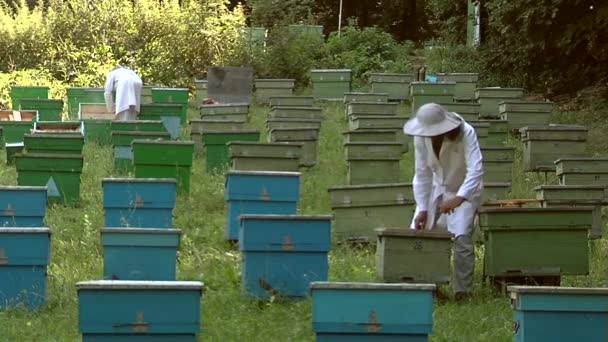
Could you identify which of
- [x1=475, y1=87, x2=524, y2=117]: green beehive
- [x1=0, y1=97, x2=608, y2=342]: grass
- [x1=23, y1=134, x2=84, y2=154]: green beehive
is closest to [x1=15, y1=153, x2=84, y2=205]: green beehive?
[x1=0, y1=97, x2=608, y2=342]: grass

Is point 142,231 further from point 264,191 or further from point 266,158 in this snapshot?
point 266,158

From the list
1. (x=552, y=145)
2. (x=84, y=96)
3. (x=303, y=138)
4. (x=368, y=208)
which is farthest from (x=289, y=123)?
(x=84, y=96)

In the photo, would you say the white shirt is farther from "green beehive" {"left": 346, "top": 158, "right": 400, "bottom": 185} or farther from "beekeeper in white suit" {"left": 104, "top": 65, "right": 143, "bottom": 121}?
"green beehive" {"left": 346, "top": 158, "right": 400, "bottom": 185}

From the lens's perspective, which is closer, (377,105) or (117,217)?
(117,217)

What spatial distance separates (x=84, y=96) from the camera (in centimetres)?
2248

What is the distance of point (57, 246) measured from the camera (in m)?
11.6

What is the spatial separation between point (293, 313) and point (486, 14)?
73.1 ft

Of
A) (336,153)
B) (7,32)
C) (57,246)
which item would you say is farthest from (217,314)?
(7,32)

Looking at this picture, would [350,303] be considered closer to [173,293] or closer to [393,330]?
[393,330]

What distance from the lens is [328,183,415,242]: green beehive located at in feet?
36.9

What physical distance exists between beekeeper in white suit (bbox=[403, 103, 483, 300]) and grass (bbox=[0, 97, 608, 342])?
23.1 inches

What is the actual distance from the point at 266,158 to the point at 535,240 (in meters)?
4.57

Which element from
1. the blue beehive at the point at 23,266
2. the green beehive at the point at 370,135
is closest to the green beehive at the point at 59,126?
the green beehive at the point at 370,135

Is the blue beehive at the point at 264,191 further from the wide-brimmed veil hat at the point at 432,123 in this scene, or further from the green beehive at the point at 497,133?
the green beehive at the point at 497,133
